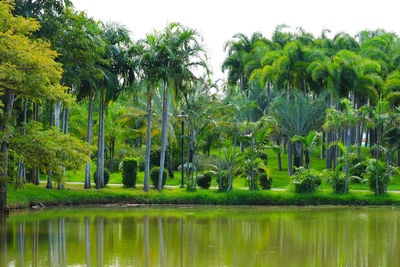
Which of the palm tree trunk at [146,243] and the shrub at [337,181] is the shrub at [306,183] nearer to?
the shrub at [337,181]

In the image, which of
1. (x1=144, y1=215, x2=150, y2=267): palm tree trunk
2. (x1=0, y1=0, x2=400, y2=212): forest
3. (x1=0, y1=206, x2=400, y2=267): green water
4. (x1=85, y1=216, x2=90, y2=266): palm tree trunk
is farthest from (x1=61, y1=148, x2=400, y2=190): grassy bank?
(x1=144, y1=215, x2=150, y2=267): palm tree trunk

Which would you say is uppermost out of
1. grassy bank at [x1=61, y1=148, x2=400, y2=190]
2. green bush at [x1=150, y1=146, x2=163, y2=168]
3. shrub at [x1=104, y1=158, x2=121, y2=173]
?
green bush at [x1=150, y1=146, x2=163, y2=168]

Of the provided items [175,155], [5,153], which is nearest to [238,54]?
[175,155]

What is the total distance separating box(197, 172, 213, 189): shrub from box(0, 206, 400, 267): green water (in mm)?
6860

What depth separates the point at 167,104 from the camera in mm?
36156

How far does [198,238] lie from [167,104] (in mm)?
21035

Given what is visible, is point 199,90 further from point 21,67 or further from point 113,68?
point 21,67

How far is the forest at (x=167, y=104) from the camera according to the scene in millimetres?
19359

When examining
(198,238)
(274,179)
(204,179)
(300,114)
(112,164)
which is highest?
(300,114)

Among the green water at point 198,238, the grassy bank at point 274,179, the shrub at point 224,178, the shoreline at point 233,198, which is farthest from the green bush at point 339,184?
the shrub at point 224,178

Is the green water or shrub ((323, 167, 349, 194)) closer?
the green water

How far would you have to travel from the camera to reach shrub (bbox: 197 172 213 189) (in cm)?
3131

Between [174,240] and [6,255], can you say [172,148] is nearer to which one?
[174,240]

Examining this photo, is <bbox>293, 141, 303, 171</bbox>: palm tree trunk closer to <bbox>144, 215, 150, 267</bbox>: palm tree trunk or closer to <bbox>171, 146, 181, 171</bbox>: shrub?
<bbox>171, 146, 181, 171</bbox>: shrub
